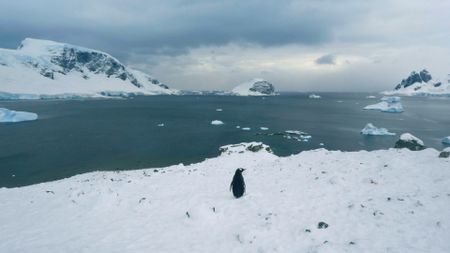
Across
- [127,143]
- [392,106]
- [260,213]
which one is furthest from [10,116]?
[392,106]

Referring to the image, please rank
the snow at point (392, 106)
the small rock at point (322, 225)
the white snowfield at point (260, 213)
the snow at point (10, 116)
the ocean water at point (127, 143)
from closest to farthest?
the white snowfield at point (260, 213) < the small rock at point (322, 225) < the ocean water at point (127, 143) < the snow at point (10, 116) < the snow at point (392, 106)

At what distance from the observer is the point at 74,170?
4216 cm

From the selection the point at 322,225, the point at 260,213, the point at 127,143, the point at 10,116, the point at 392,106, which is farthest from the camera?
the point at 392,106

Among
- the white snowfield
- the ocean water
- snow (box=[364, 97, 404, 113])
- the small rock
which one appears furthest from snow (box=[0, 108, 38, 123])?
snow (box=[364, 97, 404, 113])

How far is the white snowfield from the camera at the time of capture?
10445 mm

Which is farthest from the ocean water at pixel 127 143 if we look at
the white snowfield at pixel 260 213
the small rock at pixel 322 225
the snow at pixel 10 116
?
the small rock at pixel 322 225

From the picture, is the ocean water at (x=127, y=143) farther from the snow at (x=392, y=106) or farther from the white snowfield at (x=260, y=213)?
the snow at (x=392, y=106)

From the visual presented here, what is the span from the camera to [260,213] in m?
13.0

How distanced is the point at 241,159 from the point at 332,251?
20.0 m

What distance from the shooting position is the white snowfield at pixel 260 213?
411 inches

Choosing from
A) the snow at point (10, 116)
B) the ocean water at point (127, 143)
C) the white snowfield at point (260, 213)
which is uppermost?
the white snowfield at point (260, 213)

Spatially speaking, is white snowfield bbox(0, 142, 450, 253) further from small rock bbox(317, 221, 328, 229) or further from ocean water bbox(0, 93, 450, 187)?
ocean water bbox(0, 93, 450, 187)

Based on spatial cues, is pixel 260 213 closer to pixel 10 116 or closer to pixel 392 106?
pixel 10 116

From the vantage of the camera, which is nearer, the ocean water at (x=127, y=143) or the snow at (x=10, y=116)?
the ocean water at (x=127, y=143)
